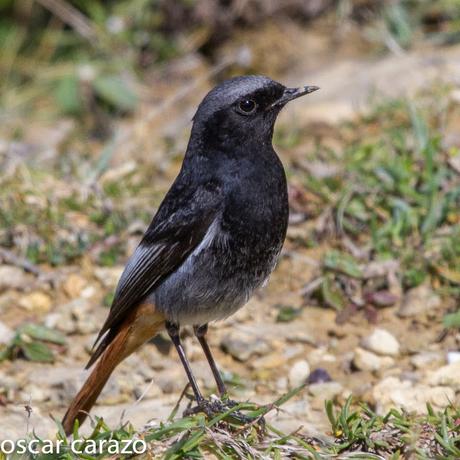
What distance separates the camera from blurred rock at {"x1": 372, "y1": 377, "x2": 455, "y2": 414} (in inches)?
183

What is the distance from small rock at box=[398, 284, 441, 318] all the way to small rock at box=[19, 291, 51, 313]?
87.6 inches

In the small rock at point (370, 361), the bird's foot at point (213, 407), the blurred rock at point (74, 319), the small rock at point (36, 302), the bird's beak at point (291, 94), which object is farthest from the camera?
the small rock at point (36, 302)

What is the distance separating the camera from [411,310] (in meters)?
5.56

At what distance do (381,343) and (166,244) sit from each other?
1451 mm

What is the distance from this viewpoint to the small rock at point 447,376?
190 inches

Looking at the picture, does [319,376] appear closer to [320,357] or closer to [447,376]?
[320,357]

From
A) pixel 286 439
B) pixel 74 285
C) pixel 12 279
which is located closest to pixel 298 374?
pixel 286 439

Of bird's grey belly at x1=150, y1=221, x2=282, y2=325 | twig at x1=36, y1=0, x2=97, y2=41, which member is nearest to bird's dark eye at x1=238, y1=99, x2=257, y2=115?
bird's grey belly at x1=150, y1=221, x2=282, y2=325

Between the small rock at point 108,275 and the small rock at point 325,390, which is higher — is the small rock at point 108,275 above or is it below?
above

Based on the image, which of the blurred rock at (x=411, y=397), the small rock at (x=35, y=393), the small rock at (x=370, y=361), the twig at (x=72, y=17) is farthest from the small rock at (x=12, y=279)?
the twig at (x=72, y=17)

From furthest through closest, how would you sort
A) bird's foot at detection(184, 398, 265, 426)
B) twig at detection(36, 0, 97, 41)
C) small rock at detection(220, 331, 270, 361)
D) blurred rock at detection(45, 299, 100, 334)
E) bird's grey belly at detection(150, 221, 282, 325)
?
twig at detection(36, 0, 97, 41), blurred rock at detection(45, 299, 100, 334), small rock at detection(220, 331, 270, 361), bird's grey belly at detection(150, 221, 282, 325), bird's foot at detection(184, 398, 265, 426)

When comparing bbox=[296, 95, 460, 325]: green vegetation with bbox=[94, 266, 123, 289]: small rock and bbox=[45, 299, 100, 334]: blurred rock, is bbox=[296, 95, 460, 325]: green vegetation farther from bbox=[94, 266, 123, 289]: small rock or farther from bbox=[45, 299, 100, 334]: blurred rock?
bbox=[45, 299, 100, 334]: blurred rock

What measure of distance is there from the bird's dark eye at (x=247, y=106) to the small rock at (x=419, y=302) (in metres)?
1.68

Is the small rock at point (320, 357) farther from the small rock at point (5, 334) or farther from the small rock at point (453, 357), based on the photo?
the small rock at point (5, 334)
